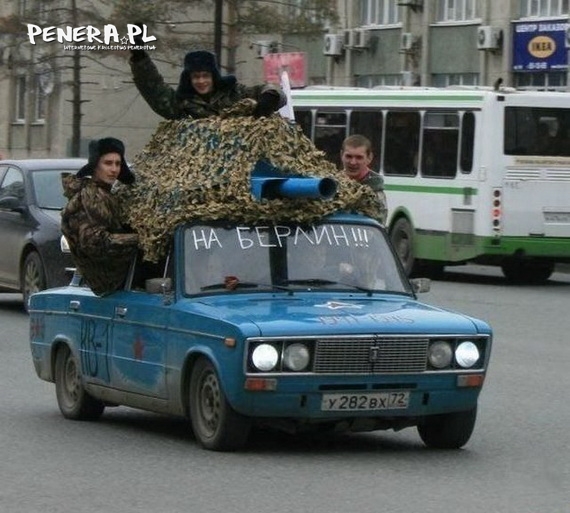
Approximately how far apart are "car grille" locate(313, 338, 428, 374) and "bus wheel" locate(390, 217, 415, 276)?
19.3m

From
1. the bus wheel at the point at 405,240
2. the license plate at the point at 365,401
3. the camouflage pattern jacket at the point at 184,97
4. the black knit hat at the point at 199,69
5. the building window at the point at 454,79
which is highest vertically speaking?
the building window at the point at 454,79

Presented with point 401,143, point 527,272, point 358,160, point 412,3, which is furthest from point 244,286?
point 412,3

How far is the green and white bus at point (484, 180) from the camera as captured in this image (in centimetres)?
2858

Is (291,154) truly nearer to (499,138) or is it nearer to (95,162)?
(95,162)

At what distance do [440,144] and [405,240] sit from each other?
64.1 inches

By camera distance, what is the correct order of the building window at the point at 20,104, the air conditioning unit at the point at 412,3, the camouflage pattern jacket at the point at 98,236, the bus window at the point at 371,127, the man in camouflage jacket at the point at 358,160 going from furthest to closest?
1. the building window at the point at 20,104
2. the air conditioning unit at the point at 412,3
3. the bus window at the point at 371,127
4. the man in camouflage jacket at the point at 358,160
5. the camouflage pattern jacket at the point at 98,236

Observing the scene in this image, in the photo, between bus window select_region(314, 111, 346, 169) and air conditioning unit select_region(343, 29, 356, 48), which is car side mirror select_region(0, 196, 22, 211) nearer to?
bus window select_region(314, 111, 346, 169)

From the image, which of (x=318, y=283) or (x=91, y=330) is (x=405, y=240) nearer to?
(x=91, y=330)

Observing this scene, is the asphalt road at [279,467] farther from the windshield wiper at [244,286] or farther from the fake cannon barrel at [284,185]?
the fake cannon barrel at [284,185]

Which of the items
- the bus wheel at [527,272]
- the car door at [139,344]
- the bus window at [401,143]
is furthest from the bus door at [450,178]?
the car door at [139,344]

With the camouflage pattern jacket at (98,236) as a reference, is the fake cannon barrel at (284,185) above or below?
above

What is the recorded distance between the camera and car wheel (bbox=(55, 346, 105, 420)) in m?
12.7

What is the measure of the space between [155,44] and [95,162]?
123 feet

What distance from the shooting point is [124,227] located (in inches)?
483
